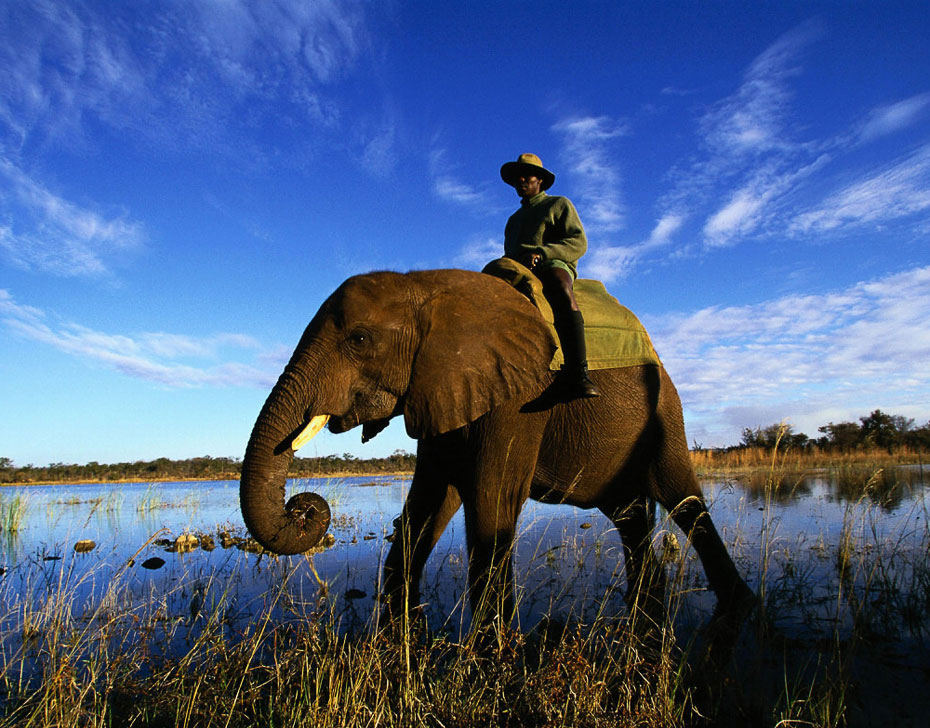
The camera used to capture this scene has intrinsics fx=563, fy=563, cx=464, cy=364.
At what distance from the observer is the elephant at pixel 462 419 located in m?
3.76

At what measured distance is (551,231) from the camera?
16.5 feet

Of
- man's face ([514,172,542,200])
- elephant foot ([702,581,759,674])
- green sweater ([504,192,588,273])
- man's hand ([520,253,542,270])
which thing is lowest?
elephant foot ([702,581,759,674])

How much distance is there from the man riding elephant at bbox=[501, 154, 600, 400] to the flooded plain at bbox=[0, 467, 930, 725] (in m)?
1.32

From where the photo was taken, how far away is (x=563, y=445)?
4594 millimetres

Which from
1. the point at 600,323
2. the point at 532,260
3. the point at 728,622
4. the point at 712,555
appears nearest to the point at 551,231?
the point at 532,260

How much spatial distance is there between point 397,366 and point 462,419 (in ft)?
2.00

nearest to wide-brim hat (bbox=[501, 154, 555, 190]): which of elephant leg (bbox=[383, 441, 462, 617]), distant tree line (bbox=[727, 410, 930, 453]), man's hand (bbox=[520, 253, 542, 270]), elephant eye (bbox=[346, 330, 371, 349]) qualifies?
man's hand (bbox=[520, 253, 542, 270])

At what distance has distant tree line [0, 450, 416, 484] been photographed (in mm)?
40806

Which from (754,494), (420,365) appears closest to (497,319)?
(420,365)

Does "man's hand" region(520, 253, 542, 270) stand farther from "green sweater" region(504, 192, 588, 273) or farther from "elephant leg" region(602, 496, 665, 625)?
"elephant leg" region(602, 496, 665, 625)

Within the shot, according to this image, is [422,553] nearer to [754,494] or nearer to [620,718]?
[620,718]

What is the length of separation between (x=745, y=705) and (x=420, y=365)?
275 cm

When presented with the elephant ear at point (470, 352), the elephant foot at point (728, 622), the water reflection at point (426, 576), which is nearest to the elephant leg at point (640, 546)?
the water reflection at point (426, 576)

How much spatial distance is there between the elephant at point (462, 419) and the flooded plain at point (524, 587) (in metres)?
0.35
